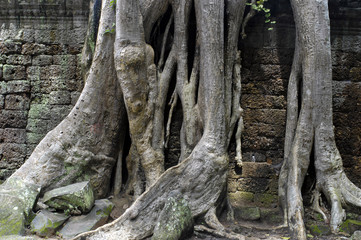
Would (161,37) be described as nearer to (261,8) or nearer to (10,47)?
(261,8)

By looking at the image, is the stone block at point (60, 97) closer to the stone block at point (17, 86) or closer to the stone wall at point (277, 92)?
the stone block at point (17, 86)

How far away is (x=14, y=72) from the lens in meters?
3.83

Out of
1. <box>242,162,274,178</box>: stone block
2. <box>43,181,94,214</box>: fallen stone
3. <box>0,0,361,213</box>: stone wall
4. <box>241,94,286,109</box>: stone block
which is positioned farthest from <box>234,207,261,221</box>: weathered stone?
<box>43,181,94,214</box>: fallen stone

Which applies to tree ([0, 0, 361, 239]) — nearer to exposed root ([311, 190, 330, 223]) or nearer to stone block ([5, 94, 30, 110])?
exposed root ([311, 190, 330, 223])

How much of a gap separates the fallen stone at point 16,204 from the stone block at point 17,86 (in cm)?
142

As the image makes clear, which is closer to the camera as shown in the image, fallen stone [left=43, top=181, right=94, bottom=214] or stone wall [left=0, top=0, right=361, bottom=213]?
fallen stone [left=43, top=181, right=94, bottom=214]

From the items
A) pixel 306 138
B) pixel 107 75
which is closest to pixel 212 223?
pixel 306 138

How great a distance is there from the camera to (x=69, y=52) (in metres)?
3.78

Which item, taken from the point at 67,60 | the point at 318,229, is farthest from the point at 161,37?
the point at 318,229

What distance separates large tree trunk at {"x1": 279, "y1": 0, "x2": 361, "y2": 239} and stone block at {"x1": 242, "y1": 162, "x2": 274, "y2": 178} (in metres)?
0.42

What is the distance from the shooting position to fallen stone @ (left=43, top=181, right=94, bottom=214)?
8.57 ft

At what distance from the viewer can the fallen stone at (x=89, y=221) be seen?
97.3 inches

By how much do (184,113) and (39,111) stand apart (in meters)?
1.88

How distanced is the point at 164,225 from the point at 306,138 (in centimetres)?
151
